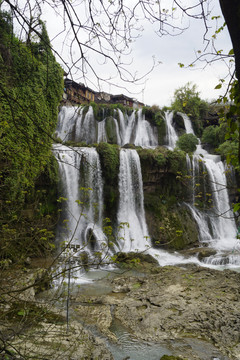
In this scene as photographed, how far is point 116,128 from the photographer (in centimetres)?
→ 2286

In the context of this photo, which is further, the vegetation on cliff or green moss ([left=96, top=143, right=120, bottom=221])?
green moss ([left=96, top=143, right=120, bottom=221])

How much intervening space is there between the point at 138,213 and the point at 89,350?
11313 mm

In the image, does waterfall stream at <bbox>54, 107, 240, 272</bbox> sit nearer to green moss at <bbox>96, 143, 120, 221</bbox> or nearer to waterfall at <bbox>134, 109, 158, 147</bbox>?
green moss at <bbox>96, 143, 120, 221</bbox>

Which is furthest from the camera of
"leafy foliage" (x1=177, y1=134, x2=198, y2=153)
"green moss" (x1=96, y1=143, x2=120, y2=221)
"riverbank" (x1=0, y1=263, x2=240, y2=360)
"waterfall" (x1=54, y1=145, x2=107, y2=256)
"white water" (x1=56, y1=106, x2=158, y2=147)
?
"white water" (x1=56, y1=106, x2=158, y2=147)

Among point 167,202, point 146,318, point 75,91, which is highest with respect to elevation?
point 75,91

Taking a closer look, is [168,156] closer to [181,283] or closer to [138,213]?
[138,213]

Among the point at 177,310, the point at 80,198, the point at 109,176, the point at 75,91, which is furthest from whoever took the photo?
the point at 109,176

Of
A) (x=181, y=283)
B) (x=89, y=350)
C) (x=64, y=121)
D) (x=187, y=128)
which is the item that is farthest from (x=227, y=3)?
(x=187, y=128)

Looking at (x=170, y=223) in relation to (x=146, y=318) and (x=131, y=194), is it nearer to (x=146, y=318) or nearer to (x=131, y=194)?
(x=131, y=194)

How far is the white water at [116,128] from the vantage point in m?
21.8

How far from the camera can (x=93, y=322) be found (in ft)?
20.0

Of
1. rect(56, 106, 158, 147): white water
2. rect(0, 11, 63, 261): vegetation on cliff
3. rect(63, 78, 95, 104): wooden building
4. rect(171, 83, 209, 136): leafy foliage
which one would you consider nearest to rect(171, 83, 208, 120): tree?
rect(171, 83, 209, 136): leafy foliage

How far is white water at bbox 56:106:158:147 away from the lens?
2184 cm

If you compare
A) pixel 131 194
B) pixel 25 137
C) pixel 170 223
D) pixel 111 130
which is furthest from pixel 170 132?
pixel 25 137
